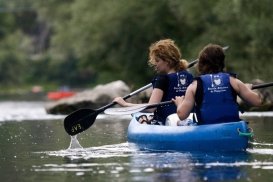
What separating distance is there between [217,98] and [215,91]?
0.09 meters

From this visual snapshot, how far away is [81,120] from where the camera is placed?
1366cm

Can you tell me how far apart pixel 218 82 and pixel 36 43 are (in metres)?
98.1

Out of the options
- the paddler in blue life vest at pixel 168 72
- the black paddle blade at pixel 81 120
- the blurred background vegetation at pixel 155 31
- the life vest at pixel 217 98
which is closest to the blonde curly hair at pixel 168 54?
the paddler in blue life vest at pixel 168 72

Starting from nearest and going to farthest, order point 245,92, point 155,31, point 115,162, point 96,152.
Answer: point 115,162 → point 245,92 → point 96,152 → point 155,31

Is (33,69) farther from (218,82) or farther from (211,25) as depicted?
(218,82)

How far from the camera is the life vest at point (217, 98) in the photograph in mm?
11305

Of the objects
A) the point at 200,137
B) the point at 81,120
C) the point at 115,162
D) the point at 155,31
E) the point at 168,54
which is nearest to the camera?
the point at 115,162

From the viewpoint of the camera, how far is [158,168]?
392 inches

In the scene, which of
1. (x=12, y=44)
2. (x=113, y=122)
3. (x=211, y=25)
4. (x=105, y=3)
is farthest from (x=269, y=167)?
(x=12, y=44)

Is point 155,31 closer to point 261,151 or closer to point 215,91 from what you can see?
point 261,151

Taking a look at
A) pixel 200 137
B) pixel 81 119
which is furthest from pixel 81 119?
pixel 200 137

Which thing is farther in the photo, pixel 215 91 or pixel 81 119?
pixel 81 119

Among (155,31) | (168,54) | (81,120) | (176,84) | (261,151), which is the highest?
(155,31)

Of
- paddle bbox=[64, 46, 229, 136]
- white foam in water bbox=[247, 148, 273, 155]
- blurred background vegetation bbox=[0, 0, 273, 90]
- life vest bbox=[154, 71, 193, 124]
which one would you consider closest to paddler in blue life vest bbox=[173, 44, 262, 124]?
white foam in water bbox=[247, 148, 273, 155]
